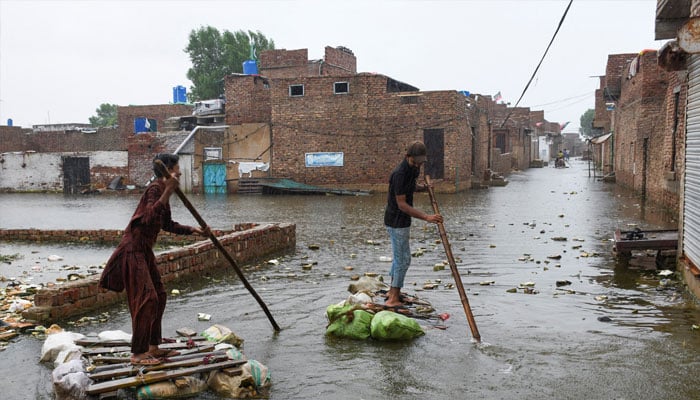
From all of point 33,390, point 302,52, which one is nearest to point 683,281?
point 33,390

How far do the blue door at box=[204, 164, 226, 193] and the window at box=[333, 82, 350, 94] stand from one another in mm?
6755

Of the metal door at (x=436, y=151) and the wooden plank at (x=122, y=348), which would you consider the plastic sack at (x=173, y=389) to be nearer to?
the wooden plank at (x=122, y=348)

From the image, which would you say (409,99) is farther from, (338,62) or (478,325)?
(478,325)

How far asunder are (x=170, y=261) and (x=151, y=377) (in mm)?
4040

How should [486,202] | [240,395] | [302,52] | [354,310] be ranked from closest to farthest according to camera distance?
Answer: [240,395]
[354,310]
[486,202]
[302,52]

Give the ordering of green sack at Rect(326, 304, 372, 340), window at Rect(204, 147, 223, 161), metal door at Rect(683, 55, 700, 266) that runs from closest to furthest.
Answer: green sack at Rect(326, 304, 372, 340), metal door at Rect(683, 55, 700, 266), window at Rect(204, 147, 223, 161)

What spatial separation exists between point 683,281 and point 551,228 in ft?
19.0

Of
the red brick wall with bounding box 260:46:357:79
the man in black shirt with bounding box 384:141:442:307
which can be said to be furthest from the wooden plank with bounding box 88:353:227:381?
the red brick wall with bounding box 260:46:357:79

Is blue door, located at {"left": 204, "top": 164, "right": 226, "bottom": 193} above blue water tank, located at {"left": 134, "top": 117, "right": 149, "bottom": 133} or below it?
below

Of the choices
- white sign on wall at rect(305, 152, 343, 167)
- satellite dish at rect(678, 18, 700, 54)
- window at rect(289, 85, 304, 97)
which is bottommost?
white sign on wall at rect(305, 152, 343, 167)

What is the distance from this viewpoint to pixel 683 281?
7.83m

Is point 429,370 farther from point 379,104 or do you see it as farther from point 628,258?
point 379,104

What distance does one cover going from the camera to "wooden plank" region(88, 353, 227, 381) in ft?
14.1

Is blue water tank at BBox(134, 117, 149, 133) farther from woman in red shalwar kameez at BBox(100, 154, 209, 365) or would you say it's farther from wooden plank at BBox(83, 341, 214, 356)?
woman in red shalwar kameez at BBox(100, 154, 209, 365)
